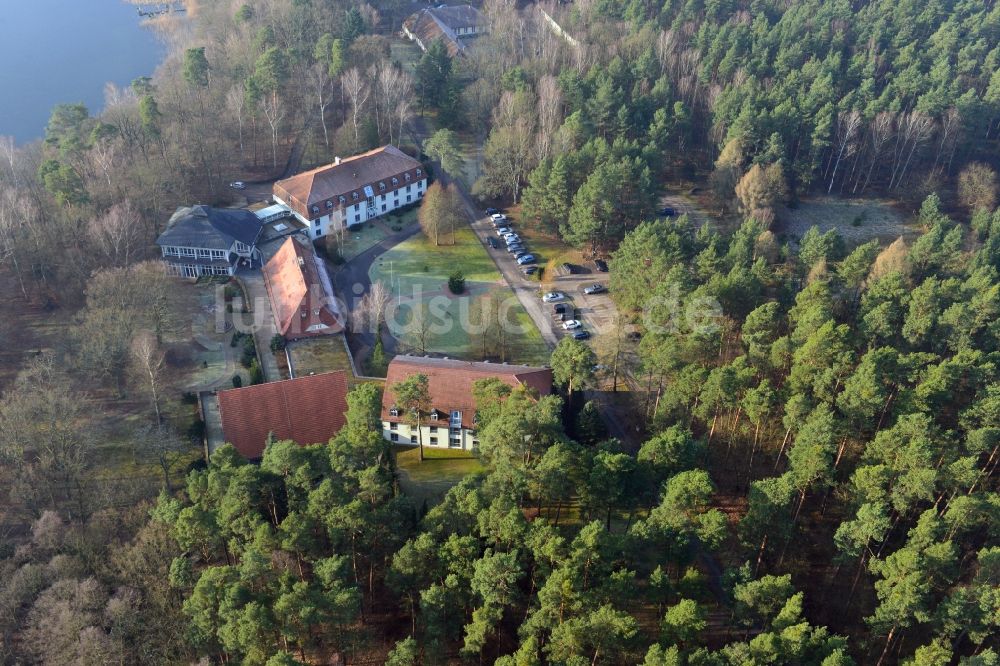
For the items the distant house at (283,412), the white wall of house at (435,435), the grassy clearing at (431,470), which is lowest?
the grassy clearing at (431,470)

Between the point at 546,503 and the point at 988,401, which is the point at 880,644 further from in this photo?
the point at 546,503

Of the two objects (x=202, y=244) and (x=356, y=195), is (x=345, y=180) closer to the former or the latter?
(x=356, y=195)

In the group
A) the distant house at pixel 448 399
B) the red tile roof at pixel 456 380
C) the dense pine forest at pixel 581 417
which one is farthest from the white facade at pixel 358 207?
the distant house at pixel 448 399

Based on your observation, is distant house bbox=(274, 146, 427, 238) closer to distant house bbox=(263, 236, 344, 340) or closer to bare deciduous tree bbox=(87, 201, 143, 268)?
distant house bbox=(263, 236, 344, 340)

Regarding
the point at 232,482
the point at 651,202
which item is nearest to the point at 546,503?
the point at 232,482

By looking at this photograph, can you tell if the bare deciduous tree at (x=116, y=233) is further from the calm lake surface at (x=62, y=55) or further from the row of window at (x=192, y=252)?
the calm lake surface at (x=62, y=55)

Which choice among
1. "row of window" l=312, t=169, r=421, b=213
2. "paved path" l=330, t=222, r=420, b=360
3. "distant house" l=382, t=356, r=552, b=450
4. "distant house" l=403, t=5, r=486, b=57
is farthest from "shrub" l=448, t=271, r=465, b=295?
"distant house" l=403, t=5, r=486, b=57
